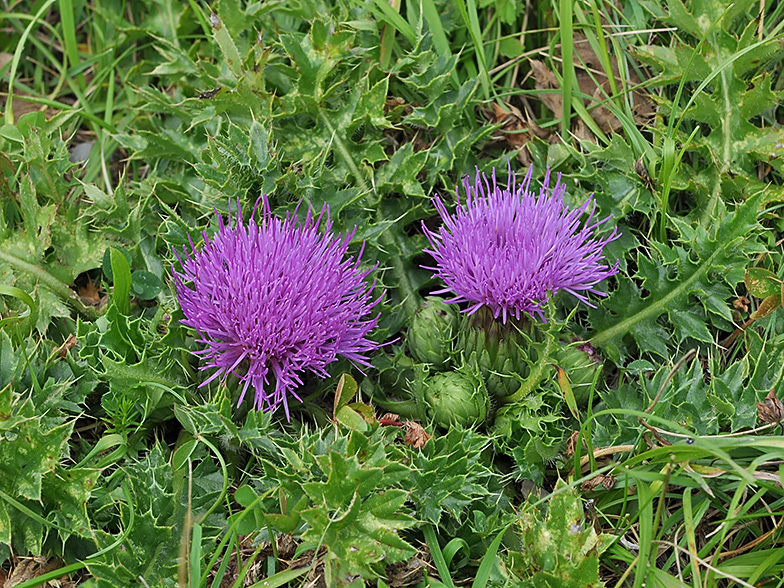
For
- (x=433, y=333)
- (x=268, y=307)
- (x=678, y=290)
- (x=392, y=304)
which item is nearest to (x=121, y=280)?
(x=268, y=307)

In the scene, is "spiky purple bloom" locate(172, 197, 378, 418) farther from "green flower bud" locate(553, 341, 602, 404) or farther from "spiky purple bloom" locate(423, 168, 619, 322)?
"green flower bud" locate(553, 341, 602, 404)

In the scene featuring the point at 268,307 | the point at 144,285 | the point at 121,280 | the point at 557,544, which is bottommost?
the point at 557,544

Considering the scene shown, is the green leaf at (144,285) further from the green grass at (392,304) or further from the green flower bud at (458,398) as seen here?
the green flower bud at (458,398)

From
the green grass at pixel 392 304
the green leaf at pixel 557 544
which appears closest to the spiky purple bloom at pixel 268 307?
the green grass at pixel 392 304

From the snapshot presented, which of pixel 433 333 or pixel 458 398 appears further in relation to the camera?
pixel 433 333

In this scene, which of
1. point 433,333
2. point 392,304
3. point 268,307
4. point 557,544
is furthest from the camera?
point 392,304

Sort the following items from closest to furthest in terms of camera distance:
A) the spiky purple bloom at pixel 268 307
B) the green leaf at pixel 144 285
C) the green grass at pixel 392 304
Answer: the green grass at pixel 392 304 → the spiky purple bloom at pixel 268 307 → the green leaf at pixel 144 285

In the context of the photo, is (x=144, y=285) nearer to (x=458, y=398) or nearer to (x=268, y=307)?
(x=268, y=307)

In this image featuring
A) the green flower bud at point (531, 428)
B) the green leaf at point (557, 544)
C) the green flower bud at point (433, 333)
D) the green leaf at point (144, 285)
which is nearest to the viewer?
the green leaf at point (557, 544)
